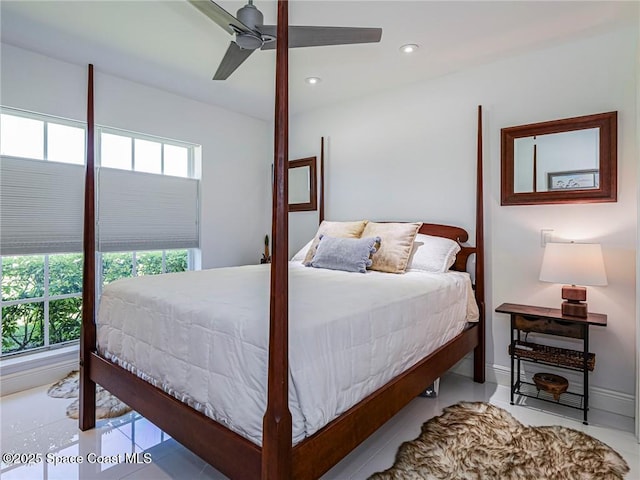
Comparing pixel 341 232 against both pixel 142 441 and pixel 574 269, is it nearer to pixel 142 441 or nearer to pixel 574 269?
pixel 574 269

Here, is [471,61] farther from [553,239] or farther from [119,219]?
[119,219]

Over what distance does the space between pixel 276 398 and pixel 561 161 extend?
252cm

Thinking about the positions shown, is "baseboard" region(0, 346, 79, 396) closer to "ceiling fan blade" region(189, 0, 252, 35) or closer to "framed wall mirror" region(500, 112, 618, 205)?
"ceiling fan blade" region(189, 0, 252, 35)

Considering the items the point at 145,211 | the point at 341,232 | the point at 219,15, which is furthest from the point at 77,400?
the point at 219,15

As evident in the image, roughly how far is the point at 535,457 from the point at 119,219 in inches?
134

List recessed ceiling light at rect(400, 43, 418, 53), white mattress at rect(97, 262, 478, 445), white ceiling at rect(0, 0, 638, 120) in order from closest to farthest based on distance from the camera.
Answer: white mattress at rect(97, 262, 478, 445) < white ceiling at rect(0, 0, 638, 120) < recessed ceiling light at rect(400, 43, 418, 53)

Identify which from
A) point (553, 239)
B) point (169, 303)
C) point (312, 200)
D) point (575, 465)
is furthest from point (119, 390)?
point (553, 239)

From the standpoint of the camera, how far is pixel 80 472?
1726 mm

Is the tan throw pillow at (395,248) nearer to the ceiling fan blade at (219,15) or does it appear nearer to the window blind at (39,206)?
the ceiling fan blade at (219,15)

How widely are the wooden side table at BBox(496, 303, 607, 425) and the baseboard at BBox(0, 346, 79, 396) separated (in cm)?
336

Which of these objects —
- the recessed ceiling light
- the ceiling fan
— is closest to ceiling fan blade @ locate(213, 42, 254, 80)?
the ceiling fan

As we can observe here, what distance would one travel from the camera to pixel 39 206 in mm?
2695

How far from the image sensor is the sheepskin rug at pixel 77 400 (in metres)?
2.27

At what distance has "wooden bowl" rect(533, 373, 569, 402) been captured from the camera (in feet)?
7.61
